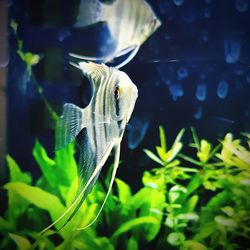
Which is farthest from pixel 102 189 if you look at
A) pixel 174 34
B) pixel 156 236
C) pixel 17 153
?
pixel 174 34

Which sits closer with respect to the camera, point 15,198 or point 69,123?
point 69,123

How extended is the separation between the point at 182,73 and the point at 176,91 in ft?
0.29

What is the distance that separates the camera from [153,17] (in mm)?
1673

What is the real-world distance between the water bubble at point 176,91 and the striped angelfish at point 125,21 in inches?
9.3

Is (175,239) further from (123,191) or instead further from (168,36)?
(168,36)

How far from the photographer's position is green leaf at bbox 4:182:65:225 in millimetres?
1681

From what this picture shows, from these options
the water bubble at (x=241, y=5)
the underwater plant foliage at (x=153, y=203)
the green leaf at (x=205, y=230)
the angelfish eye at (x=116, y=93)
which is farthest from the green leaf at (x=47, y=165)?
the water bubble at (x=241, y=5)

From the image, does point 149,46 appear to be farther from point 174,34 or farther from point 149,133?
point 149,133

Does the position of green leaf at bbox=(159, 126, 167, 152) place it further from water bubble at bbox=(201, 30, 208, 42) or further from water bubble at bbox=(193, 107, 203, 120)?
water bubble at bbox=(201, 30, 208, 42)

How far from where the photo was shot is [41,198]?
1.69 m

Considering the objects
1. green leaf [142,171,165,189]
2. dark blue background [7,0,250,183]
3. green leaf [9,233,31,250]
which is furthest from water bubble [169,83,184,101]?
green leaf [9,233,31,250]

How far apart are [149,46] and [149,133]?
41 centimetres

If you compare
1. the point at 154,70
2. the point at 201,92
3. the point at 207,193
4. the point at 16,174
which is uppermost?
the point at 154,70

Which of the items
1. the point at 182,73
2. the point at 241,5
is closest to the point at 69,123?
the point at 182,73
